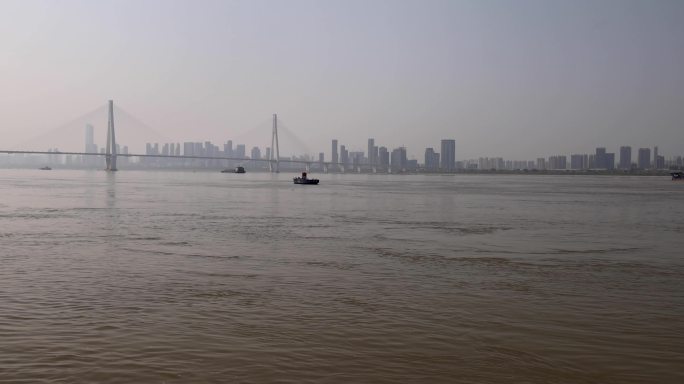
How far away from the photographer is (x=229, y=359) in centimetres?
728

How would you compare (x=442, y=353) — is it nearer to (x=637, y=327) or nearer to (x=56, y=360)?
(x=637, y=327)

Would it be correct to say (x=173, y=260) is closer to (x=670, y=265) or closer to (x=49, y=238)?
(x=49, y=238)

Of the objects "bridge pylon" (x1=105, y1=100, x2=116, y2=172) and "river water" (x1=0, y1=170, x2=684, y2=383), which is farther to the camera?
"bridge pylon" (x1=105, y1=100, x2=116, y2=172)

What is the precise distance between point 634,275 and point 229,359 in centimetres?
1052

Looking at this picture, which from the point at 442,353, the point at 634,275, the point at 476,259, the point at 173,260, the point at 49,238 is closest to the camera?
the point at 442,353

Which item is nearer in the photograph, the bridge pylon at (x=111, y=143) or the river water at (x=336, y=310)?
the river water at (x=336, y=310)

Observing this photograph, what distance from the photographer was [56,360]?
23.4 feet

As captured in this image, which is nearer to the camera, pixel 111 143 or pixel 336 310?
pixel 336 310

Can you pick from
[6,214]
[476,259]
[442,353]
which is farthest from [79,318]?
[6,214]

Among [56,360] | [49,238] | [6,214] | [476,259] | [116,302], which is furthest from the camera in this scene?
[6,214]

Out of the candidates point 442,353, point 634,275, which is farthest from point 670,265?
point 442,353

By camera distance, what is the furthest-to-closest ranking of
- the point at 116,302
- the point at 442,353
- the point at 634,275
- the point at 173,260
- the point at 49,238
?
1. the point at 49,238
2. the point at 173,260
3. the point at 634,275
4. the point at 116,302
5. the point at 442,353

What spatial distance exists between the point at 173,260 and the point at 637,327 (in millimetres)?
10460

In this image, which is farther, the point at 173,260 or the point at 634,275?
the point at 173,260
